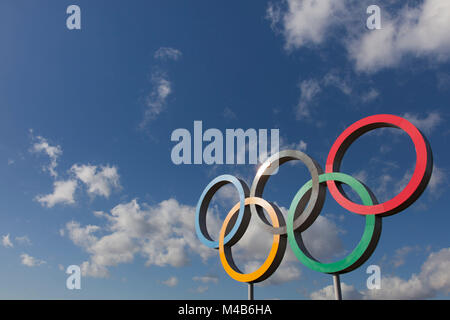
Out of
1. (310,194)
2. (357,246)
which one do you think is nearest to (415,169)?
(357,246)

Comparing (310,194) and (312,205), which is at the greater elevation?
(310,194)

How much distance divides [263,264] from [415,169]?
6285 millimetres

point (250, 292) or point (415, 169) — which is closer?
point (415, 169)

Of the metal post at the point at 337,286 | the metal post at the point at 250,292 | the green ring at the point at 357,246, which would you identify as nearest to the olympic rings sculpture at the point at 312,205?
the green ring at the point at 357,246

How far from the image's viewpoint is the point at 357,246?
10.9 meters

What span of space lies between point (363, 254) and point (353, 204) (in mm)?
1601

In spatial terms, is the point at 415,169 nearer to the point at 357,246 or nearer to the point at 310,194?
the point at 357,246

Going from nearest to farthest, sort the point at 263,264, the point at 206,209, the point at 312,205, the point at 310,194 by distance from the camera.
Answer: the point at 312,205, the point at 310,194, the point at 263,264, the point at 206,209

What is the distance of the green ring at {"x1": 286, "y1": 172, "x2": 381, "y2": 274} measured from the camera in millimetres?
10695

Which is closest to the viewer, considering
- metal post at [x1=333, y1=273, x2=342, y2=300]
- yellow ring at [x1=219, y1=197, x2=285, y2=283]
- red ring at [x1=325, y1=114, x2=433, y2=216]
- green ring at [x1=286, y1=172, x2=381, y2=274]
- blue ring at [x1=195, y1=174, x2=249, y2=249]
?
red ring at [x1=325, y1=114, x2=433, y2=216]

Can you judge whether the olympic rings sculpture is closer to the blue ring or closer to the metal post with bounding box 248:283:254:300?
the blue ring

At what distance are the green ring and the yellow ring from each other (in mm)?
824

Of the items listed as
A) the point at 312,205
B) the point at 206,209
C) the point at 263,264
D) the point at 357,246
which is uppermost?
the point at 206,209

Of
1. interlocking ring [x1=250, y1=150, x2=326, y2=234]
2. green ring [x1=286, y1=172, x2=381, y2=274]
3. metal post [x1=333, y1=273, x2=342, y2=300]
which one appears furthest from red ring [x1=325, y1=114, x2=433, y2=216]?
metal post [x1=333, y1=273, x2=342, y2=300]
